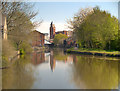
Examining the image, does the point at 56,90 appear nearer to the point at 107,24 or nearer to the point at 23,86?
the point at 23,86

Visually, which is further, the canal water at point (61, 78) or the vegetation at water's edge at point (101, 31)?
the vegetation at water's edge at point (101, 31)

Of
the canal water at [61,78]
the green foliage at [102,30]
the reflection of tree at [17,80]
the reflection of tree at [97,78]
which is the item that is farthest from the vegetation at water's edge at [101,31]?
the reflection of tree at [17,80]

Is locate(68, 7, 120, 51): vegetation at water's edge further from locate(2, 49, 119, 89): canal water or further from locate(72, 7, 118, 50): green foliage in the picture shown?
locate(2, 49, 119, 89): canal water

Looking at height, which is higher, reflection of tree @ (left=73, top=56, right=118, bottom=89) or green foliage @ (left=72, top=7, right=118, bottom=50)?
green foliage @ (left=72, top=7, right=118, bottom=50)

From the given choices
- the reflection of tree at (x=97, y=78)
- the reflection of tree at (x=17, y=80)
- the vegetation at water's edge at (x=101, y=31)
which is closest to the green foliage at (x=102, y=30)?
the vegetation at water's edge at (x=101, y=31)

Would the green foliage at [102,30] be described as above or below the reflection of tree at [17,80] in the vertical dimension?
above

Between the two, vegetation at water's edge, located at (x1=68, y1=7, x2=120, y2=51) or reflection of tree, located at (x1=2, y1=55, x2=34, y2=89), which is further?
vegetation at water's edge, located at (x1=68, y1=7, x2=120, y2=51)

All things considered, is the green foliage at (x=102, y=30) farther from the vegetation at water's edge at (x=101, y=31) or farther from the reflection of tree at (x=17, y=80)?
the reflection of tree at (x=17, y=80)

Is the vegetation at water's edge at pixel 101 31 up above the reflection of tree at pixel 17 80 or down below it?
above

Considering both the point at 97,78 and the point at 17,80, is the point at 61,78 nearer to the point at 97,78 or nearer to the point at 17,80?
the point at 97,78

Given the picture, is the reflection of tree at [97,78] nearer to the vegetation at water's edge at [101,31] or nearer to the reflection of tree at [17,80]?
the reflection of tree at [17,80]

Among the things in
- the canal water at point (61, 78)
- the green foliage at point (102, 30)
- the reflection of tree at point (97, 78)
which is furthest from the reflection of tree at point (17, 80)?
the green foliage at point (102, 30)

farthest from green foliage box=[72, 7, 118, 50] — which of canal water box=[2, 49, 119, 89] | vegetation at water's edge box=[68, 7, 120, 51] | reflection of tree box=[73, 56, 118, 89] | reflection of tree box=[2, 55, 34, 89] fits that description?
reflection of tree box=[2, 55, 34, 89]

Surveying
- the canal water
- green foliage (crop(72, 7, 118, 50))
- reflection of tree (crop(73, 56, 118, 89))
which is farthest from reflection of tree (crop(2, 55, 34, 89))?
green foliage (crop(72, 7, 118, 50))
